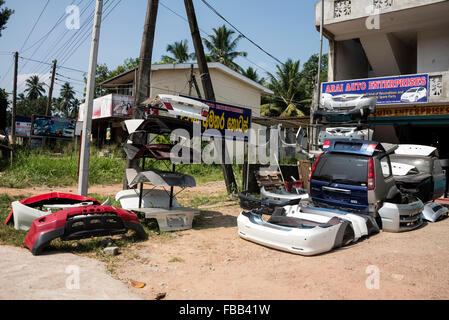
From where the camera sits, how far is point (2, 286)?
11.5 feet

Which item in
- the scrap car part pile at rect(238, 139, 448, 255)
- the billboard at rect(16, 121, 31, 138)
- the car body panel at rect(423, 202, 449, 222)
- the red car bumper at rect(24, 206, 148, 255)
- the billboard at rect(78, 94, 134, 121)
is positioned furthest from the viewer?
the billboard at rect(16, 121, 31, 138)

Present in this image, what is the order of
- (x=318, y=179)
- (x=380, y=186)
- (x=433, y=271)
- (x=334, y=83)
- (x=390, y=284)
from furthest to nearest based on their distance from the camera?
(x=334, y=83), (x=318, y=179), (x=380, y=186), (x=433, y=271), (x=390, y=284)

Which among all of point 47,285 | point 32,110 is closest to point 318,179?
point 47,285

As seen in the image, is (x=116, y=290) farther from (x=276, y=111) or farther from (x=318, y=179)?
(x=276, y=111)

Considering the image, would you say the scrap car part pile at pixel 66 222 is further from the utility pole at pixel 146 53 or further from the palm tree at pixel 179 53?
the palm tree at pixel 179 53

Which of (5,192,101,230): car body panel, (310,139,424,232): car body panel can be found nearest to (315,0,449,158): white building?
(310,139,424,232): car body panel

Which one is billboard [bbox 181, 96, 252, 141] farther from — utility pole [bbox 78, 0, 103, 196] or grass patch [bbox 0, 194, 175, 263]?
grass patch [bbox 0, 194, 175, 263]

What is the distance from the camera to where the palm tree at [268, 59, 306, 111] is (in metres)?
31.7

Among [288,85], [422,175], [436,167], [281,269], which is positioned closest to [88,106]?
[281,269]

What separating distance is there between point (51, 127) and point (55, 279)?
21670 millimetres

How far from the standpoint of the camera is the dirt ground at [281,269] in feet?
11.9

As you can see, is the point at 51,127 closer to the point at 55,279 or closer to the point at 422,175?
the point at 55,279

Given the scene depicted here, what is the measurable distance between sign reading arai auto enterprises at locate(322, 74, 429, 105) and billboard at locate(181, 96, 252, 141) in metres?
4.07

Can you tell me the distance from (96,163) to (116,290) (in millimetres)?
12436
